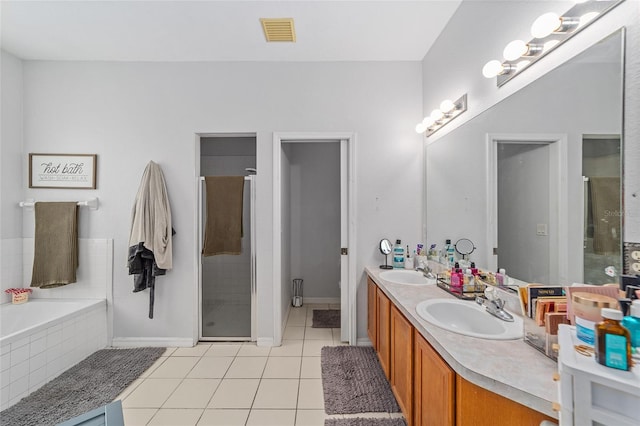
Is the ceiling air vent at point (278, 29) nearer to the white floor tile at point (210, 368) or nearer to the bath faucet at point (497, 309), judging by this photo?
the bath faucet at point (497, 309)

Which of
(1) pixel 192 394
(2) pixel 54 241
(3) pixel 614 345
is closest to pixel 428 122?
(3) pixel 614 345

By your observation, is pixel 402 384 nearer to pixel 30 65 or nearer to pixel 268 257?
pixel 268 257

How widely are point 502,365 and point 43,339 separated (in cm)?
304

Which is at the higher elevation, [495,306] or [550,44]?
[550,44]

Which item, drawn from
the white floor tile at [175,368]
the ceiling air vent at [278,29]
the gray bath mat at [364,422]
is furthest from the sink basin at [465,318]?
the ceiling air vent at [278,29]

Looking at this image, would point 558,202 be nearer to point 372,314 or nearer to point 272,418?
point 372,314

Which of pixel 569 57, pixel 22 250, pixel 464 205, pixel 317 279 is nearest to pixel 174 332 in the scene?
pixel 22 250

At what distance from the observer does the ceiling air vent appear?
211 cm

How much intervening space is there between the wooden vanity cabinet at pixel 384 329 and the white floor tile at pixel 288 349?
0.81 m

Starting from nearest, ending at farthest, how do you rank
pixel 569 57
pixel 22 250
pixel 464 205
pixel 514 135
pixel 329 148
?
pixel 569 57 < pixel 514 135 < pixel 464 205 < pixel 22 250 < pixel 329 148

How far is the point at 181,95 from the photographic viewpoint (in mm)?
2676

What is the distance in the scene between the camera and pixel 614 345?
1.91 feet

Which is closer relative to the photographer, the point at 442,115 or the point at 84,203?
the point at 442,115

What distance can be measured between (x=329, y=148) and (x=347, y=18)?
2024mm
